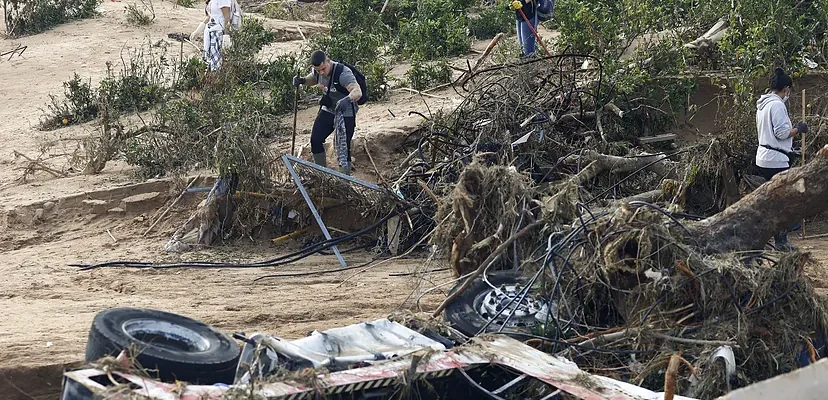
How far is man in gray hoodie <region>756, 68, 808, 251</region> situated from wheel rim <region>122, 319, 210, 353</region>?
5.35m

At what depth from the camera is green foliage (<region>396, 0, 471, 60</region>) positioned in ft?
48.7

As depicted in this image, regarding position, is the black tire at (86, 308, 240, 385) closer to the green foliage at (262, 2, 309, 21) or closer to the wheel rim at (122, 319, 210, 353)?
the wheel rim at (122, 319, 210, 353)

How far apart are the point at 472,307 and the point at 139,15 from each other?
13478 mm

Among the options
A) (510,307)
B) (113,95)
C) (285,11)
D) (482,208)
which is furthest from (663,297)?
(285,11)

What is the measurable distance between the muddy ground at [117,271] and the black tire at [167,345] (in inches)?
44.6

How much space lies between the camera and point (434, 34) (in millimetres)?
14977

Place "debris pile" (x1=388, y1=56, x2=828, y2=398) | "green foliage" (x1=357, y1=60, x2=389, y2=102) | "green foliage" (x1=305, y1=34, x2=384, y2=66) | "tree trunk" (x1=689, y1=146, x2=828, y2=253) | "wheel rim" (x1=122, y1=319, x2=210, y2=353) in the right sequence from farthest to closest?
"green foliage" (x1=305, y1=34, x2=384, y2=66) → "green foliage" (x1=357, y1=60, x2=389, y2=102) → "tree trunk" (x1=689, y1=146, x2=828, y2=253) → "debris pile" (x1=388, y1=56, x2=828, y2=398) → "wheel rim" (x1=122, y1=319, x2=210, y2=353)

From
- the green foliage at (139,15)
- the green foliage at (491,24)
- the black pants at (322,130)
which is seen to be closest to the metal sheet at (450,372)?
the black pants at (322,130)

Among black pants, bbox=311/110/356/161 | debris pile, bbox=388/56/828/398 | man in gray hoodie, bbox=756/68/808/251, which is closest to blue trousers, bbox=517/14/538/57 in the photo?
black pants, bbox=311/110/356/161

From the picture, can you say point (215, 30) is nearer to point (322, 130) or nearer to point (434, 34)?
point (434, 34)

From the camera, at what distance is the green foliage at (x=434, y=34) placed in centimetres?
1484

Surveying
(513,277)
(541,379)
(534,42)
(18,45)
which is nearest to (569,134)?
(534,42)

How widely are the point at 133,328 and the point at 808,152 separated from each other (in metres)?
7.42

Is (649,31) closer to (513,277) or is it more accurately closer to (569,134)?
(569,134)
